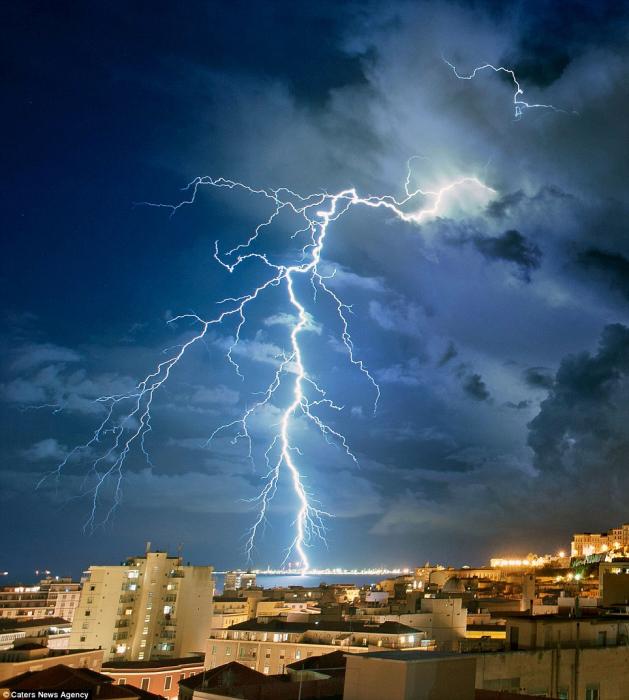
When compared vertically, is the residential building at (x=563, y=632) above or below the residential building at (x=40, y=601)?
above

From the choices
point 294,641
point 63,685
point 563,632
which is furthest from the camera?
point 294,641

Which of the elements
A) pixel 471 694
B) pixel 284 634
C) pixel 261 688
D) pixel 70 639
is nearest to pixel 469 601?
pixel 284 634

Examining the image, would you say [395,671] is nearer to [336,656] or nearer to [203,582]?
[336,656]

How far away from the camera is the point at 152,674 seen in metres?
27.4

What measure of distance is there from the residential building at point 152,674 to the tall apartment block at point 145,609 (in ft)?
33.4

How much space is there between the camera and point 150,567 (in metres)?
40.5

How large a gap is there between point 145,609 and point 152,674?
12.9m

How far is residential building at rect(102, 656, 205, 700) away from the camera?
26688 millimetres

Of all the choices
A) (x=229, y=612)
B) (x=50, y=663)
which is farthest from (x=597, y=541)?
(x=50, y=663)

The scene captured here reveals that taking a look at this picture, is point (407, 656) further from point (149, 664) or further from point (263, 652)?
point (149, 664)

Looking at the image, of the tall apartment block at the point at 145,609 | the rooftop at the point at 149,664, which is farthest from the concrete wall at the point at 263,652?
the tall apartment block at the point at 145,609

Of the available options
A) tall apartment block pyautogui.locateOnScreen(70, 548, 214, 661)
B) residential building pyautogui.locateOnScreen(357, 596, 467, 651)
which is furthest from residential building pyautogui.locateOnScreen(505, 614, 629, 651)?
tall apartment block pyautogui.locateOnScreen(70, 548, 214, 661)

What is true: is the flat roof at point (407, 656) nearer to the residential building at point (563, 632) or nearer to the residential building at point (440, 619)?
the residential building at point (563, 632)

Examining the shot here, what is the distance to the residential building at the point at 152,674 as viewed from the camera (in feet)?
87.6
